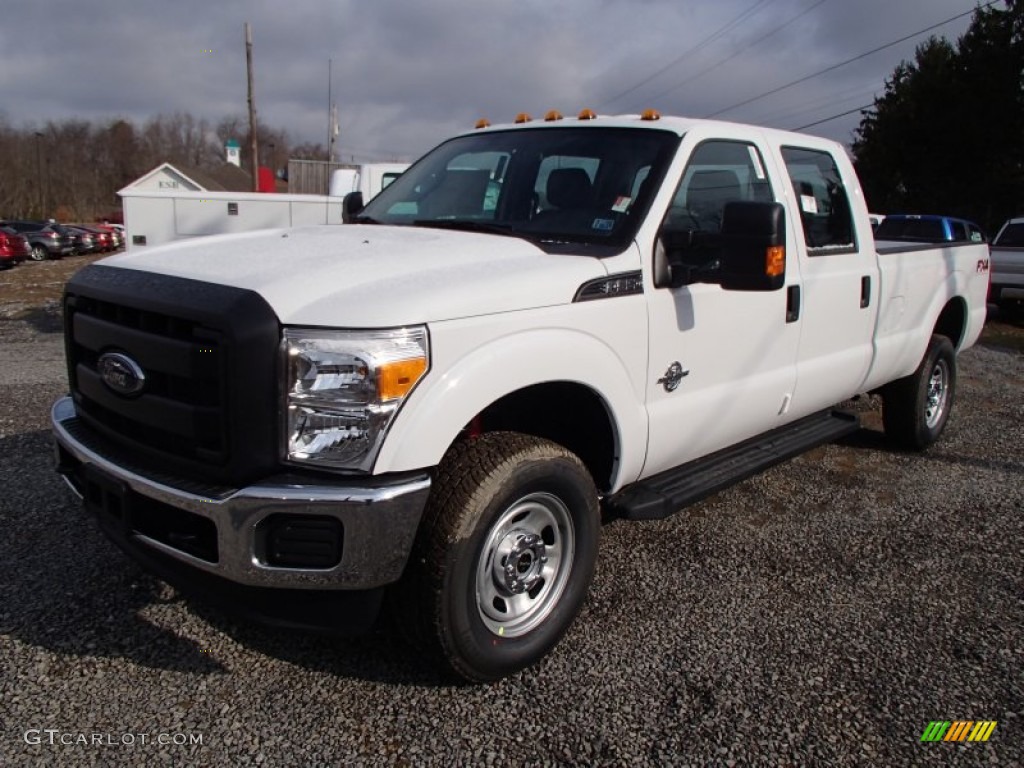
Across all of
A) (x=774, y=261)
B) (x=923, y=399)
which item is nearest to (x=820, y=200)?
(x=774, y=261)

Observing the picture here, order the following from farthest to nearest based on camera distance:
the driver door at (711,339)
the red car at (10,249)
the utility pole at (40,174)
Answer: the utility pole at (40,174), the red car at (10,249), the driver door at (711,339)

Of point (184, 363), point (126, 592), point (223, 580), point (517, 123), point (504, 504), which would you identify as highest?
point (517, 123)

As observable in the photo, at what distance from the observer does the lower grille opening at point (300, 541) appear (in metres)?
2.29

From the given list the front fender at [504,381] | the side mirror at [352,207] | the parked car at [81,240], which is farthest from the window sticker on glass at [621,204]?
the parked car at [81,240]

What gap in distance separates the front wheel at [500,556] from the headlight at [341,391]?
356 mm

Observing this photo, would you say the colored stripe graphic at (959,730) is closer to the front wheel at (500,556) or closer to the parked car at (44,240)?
the front wheel at (500,556)

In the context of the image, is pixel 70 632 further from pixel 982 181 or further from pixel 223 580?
pixel 982 181

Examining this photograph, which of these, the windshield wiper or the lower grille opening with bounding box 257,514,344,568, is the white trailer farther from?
the lower grille opening with bounding box 257,514,344,568

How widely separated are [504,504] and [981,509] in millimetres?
3507

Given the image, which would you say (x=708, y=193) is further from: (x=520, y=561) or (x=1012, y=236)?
(x=1012, y=236)

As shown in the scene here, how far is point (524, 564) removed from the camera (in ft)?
9.44

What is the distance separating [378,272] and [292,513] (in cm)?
82

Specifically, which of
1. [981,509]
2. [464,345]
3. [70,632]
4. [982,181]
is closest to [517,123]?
[464,345]

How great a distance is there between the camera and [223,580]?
2449 millimetres
